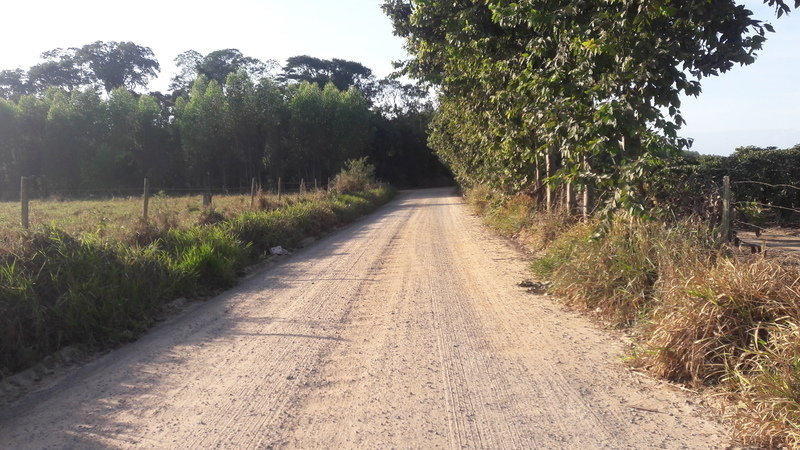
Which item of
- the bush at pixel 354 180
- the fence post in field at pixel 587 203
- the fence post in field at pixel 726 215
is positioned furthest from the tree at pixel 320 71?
the fence post in field at pixel 726 215

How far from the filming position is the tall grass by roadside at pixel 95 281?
6039mm

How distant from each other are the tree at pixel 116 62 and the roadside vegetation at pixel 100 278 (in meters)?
66.6

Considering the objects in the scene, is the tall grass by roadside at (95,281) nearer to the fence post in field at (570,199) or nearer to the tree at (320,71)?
the fence post in field at (570,199)

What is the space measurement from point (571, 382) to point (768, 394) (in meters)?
1.45

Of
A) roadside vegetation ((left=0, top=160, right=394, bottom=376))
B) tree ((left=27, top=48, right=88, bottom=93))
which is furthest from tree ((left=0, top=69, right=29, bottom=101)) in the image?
roadside vegetation ((left=0, top=160, right=394, bottom=376))

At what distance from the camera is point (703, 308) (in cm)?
498

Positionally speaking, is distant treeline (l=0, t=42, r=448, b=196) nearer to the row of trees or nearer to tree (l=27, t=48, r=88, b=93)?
tree (l=27, t=48, r=88, b=93)

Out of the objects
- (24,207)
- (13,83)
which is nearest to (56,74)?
(13,83)

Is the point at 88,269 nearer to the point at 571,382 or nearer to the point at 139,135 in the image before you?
the point at 571,382

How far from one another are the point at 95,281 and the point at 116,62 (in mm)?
73458

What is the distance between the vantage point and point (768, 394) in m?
4.04

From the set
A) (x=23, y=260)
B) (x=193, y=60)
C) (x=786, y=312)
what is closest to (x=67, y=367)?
(x=23, y=260)

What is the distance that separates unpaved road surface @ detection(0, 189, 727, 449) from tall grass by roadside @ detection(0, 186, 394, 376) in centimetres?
49

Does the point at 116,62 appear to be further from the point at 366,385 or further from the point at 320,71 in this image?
the point at 366,385
